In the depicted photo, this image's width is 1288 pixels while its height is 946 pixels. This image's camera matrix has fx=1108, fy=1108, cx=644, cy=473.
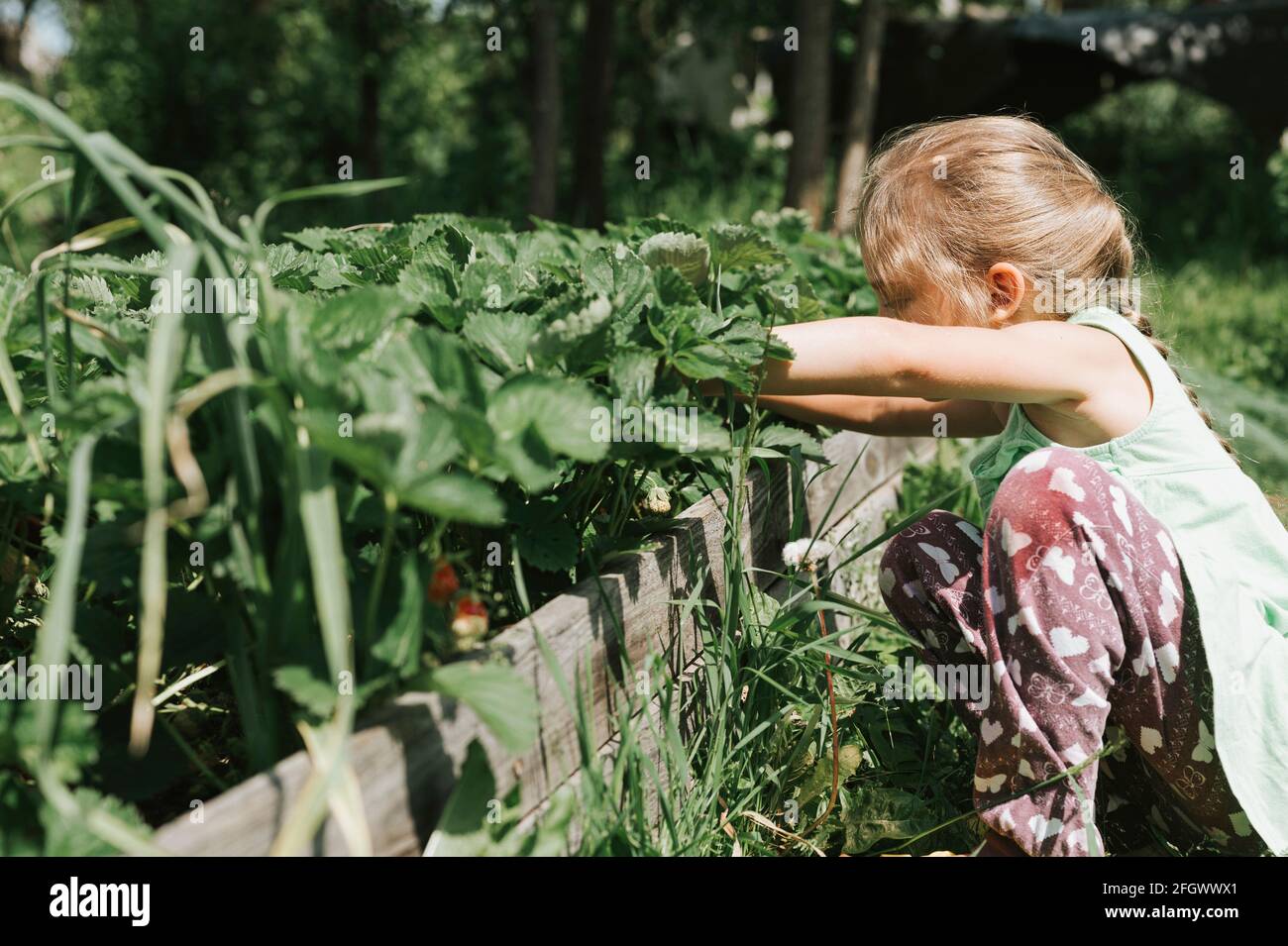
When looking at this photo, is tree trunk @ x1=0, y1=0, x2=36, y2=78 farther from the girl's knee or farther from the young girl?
the girl's knee

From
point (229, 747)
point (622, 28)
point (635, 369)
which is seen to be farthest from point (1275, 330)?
point (622, 28)

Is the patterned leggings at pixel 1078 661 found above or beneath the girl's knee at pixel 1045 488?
beneath

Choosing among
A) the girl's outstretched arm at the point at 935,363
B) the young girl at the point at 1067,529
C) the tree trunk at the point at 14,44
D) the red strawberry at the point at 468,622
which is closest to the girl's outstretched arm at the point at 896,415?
the young girl at the point at 1067,529

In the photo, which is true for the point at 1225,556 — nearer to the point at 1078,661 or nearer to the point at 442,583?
the point at 1078,661

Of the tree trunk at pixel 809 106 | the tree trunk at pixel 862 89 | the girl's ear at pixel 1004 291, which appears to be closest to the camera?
the girl's ear at pixel 1004 291

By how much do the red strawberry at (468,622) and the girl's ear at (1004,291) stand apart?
3.22ft

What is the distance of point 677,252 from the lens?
159 centimetres

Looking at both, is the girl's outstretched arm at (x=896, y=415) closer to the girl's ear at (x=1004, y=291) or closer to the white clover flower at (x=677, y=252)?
the girl's ear at (x=1004, y=291)

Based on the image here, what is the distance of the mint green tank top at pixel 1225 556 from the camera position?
1416 mm

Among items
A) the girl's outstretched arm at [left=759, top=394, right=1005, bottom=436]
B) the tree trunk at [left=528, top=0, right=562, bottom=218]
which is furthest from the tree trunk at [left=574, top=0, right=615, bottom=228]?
the girl's outstretched arm at [left=759, top=394, right=1005, bottom=436]

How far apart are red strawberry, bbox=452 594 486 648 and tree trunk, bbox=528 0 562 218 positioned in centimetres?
427

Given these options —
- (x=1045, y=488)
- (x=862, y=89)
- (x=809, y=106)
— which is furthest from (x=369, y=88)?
(x=1045, y=488)

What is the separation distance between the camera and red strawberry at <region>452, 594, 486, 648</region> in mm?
1117
